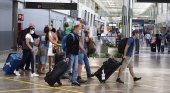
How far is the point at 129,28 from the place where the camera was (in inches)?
895

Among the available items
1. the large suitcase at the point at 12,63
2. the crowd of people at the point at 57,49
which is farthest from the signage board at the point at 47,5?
the large suitcase at the point at 12,63

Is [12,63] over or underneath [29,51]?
underneath

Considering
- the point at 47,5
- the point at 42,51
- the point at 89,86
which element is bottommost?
the point at 89,86

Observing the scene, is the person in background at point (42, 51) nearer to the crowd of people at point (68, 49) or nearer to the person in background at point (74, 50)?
the crowd of people at point (68, 49)

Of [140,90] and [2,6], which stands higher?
[2,6]

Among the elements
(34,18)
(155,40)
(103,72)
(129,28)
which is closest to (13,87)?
(103,72)

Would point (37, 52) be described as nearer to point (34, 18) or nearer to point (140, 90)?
point (140, 90)

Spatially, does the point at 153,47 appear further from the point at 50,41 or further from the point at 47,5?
the point at 50,41

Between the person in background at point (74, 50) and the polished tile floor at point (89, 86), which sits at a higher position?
the person in background at point (74, 50)

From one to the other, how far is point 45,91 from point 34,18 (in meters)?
23.1

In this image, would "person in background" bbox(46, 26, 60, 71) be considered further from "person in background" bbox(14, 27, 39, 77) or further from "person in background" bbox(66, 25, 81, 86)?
"person in background" bbox(66, 25, 81, 86)

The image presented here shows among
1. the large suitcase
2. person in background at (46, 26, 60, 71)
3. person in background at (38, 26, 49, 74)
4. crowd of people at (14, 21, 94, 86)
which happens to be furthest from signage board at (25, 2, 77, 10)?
the large suitcase

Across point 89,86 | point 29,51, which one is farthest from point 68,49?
point 29,51

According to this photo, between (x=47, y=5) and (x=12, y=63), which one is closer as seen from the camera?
(x=12, y=63)
